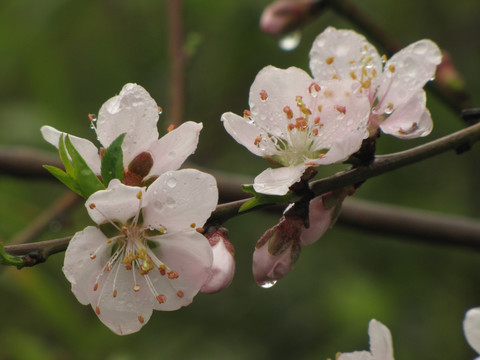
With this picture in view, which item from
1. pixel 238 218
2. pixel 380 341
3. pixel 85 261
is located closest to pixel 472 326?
pixel 380 341

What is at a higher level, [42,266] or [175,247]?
[175,247]

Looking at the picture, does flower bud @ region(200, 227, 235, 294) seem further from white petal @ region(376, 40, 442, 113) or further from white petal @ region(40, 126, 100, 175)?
white petal @ region(376, 40, 442, 113)

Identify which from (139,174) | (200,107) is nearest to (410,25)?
(200,107)

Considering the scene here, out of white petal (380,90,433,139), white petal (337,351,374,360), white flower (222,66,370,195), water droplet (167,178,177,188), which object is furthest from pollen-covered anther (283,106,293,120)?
white petal (337,351,374,360)

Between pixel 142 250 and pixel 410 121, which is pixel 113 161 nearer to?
pixel 142 250

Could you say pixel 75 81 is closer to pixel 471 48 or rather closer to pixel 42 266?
pixel 42 266


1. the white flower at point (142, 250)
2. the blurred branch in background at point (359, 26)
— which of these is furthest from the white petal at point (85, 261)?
the blurred branch in background at point (359, 26)
